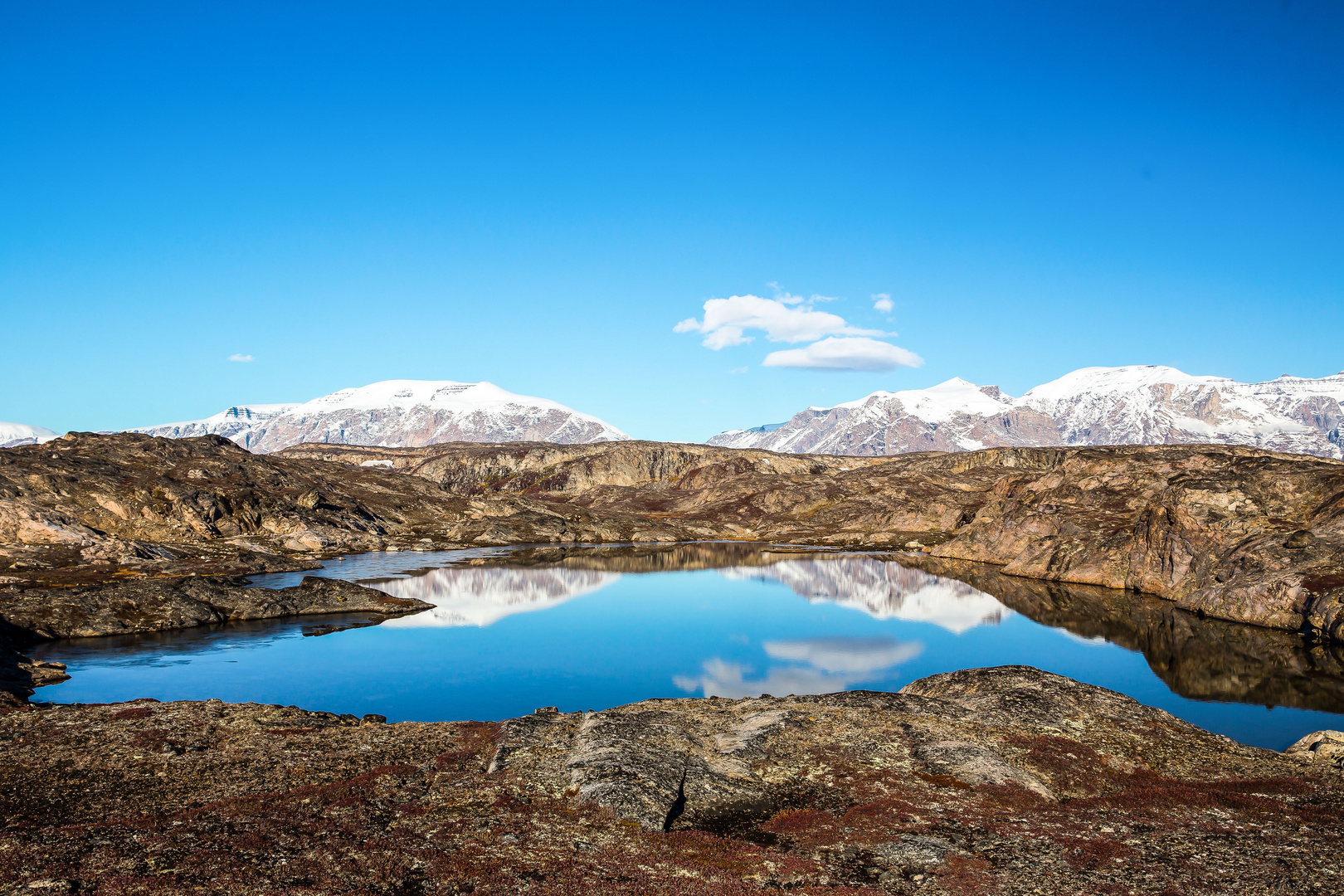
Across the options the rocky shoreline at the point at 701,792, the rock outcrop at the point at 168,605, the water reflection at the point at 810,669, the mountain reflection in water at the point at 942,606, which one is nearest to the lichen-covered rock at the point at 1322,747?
the rocky shoreline at the point at 701,792

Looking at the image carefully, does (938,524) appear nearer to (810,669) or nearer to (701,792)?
(810,669)

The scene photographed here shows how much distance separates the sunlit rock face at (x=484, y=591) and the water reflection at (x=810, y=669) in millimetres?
33048

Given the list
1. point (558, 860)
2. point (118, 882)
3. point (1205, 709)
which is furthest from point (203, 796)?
point (1205, 709)

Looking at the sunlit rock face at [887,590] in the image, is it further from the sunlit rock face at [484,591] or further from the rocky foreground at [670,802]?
the rocky foreground at [670,802]

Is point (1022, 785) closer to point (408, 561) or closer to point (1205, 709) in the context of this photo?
point (1205, 709)

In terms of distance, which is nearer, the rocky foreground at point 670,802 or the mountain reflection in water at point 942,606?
the rocky foreground at point 670,802

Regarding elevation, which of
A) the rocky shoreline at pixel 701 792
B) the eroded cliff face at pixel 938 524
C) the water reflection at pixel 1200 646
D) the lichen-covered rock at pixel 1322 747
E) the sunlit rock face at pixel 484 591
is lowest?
the water reflection at pixel 1200 646

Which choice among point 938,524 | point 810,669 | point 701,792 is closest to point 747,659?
point 810,669

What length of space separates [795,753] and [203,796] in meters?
23.2

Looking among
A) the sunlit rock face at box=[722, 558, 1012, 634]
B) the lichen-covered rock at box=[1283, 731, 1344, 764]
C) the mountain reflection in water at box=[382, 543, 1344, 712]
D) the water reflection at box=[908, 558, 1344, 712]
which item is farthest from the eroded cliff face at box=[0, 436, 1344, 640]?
the lichen-covered rock at box=[1283, 731, 1344, 764]

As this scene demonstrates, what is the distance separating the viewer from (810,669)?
63781 mm

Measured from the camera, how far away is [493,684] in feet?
192

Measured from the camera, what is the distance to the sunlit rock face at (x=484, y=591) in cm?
8731

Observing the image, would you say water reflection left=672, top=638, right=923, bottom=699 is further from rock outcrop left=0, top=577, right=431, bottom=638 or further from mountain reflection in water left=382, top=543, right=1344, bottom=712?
rock outcrop left=0, top=577, right=431, bottom=638
